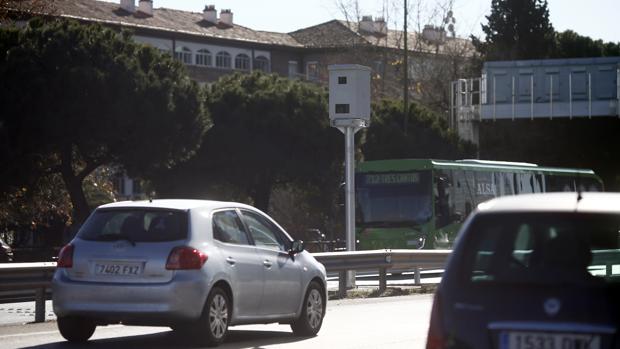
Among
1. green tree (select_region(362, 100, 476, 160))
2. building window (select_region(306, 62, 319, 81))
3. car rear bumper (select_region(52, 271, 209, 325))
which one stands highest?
building window (select_region(306, 62, 319, 81))

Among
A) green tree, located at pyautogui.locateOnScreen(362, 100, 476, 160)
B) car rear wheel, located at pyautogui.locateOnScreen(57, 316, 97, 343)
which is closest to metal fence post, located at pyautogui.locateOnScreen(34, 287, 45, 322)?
car rear wheel, located at pyautogui.locateOnScreen(57, 316, 97, 343)

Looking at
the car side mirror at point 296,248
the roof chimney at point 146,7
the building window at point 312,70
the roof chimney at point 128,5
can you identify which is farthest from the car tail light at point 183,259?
the building window at point 312,70

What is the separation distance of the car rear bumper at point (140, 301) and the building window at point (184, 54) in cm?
7620

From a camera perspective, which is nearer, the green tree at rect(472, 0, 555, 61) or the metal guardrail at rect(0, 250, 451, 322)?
the metal guardrail at rect(0, 250, 451, 322)

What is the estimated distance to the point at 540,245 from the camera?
7234mm

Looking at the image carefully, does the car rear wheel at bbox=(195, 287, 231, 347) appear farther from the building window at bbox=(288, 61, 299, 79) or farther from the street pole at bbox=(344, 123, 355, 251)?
the building window at bbox=(288, 61, 299, 79)

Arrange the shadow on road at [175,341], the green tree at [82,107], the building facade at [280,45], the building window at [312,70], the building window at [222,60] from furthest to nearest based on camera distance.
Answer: the building window at [312,70] < the building window at [222,60] < the building facade at [280,45] < the green tree at [82,107] < the shadow on road at [175,341]

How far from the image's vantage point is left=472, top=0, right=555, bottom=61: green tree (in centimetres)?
8325

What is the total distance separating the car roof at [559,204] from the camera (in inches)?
280

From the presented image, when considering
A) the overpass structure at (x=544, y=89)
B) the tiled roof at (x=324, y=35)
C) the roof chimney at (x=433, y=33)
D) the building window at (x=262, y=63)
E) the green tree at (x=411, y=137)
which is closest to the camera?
the overpass structure at (x=544, y=89)

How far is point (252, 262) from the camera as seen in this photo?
45.8 ft

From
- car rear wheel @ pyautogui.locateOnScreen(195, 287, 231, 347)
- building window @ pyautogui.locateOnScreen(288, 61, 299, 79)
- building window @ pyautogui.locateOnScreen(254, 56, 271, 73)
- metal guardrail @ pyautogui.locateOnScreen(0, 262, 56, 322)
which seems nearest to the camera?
car rear wheel @ pyautogui.locateOnScreen(195, 287, 231, 347)

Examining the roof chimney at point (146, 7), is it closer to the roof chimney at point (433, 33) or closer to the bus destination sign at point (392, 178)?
the roof chimney at point (433, 33)

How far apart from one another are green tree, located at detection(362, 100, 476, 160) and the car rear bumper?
49.3 meters
